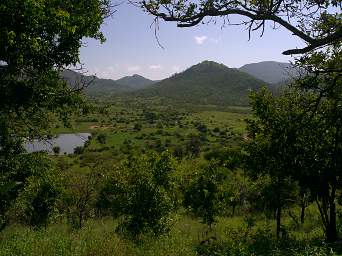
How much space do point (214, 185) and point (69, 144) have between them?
382 ft

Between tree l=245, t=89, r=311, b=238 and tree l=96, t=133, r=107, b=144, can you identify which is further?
tree l=96, t=133, r=107, b=144

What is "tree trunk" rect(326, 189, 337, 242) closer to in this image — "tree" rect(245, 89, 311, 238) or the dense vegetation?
the dense vegetation

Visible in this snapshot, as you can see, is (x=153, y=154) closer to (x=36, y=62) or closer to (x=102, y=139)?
(x=36, y=62)

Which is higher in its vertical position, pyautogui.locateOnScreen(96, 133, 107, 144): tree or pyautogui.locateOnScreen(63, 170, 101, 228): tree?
pyautogui.locateOnScreen(63, 170, 101, 228): tree

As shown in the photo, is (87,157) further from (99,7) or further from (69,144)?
(99,7)

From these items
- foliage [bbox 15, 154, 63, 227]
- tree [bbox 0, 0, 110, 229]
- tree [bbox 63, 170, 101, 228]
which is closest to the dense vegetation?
tree [bbox 0, 0, 110, 229]

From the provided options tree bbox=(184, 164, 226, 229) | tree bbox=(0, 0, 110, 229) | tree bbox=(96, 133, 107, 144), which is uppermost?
tree bbox=(0, 0, 110, 229)

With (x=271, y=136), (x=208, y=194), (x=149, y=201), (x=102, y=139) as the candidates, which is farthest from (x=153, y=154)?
(x=102, y=139)

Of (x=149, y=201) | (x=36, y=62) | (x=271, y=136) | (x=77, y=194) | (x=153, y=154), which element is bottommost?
(x=77, y=194)

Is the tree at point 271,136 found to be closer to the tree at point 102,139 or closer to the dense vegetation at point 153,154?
the dense vegetation at point 153,154

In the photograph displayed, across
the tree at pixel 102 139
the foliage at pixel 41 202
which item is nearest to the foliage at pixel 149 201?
the foliage at pixel 41 202

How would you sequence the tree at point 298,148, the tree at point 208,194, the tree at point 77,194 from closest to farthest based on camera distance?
the tree at point 298,148 < the tree at point 208,194 < the tree at point 77,194

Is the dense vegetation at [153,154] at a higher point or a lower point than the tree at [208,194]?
higher

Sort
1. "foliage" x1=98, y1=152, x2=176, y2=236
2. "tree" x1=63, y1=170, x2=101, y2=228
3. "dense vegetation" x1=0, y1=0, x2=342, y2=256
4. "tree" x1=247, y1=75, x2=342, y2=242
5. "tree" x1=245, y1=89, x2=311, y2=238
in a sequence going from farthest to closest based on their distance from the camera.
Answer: "tree" x1=63, y1=170, x2=101, y2=228 < "foliage" x1=98, y1=152, x2=176, y2=236 < "tree" x1=245, y1=89, x2=311, y2=238 < "tree" x1=247, y1=75, x2=342, y2=242 < "dense vegetation" x1=0, y1=0, x2=342, y2=256
